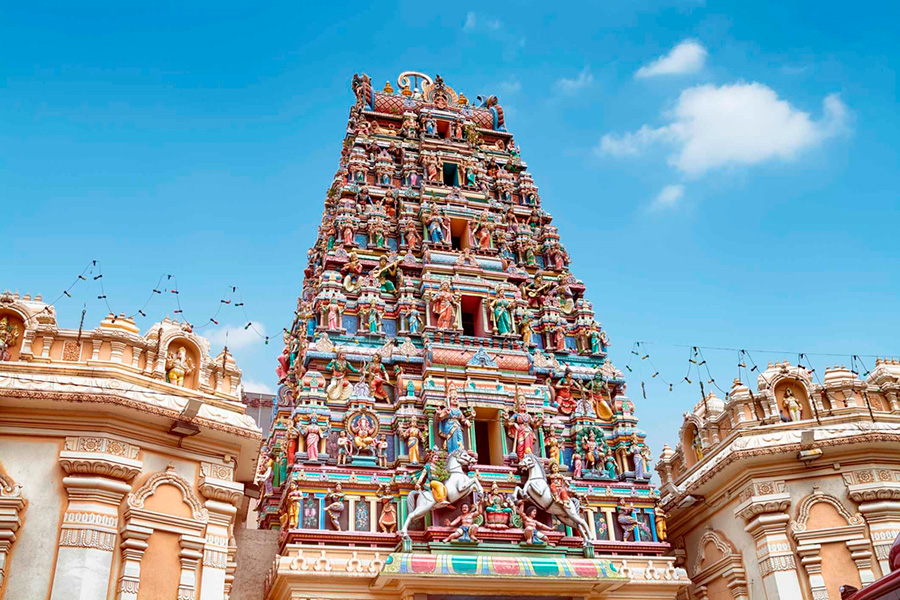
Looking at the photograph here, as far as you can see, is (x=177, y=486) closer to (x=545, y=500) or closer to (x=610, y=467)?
(x=545, y=500)

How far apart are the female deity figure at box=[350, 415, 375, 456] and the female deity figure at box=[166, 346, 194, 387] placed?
5318mm

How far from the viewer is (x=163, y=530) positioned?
18.0 metres

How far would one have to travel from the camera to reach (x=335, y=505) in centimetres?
2202

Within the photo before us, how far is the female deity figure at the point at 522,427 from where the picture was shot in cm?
2433

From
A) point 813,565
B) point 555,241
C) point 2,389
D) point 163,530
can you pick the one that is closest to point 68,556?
point 163,530

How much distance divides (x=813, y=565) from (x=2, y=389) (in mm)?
18897

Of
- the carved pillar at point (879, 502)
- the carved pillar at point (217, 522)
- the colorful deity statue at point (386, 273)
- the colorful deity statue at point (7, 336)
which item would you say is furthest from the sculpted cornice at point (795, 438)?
the colorful deity statue at point (7, 336)

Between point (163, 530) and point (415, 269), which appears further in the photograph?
point (415, 269)

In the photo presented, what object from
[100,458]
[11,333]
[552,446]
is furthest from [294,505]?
[11,333]

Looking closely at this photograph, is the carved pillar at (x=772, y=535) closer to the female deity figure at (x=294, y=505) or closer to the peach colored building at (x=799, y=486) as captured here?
the peach colored building at (x=799, y=486)

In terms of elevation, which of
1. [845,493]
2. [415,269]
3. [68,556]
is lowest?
[68,556]

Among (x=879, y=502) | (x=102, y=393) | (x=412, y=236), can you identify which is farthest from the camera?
(x=412, y=236)

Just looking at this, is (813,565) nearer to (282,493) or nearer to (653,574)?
(653,574)

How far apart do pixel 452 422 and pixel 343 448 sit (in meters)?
3.07
